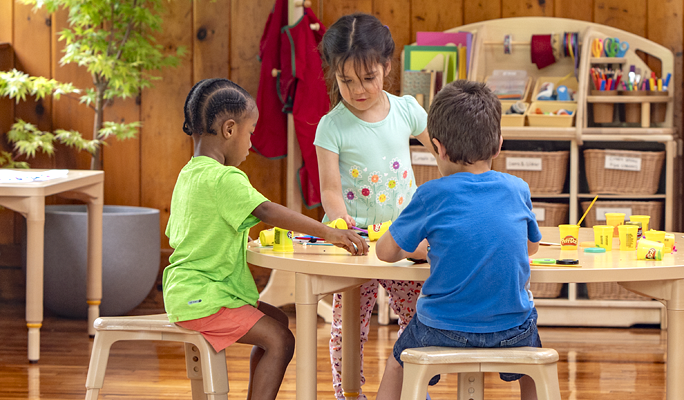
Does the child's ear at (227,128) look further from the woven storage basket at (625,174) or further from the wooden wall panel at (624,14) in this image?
the wooden wall panel at (624,14)

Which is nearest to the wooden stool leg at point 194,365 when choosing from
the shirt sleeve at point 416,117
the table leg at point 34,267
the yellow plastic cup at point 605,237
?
the shirt sleeve at point 416,117

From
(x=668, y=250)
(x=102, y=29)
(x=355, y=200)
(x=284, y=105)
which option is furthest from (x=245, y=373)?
(x=102, y=29)

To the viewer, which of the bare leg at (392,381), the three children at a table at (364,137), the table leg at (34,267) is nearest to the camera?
the bare leg at (392,381)

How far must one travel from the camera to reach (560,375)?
248 centimetres

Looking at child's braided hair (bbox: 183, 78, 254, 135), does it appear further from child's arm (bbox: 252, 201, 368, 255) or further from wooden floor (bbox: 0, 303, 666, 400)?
wooden floor (bbox: 0, 303, 666, 400)

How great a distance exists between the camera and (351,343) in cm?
193

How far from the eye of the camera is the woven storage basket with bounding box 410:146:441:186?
3.10 metres

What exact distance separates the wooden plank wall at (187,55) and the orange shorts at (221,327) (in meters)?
1.98

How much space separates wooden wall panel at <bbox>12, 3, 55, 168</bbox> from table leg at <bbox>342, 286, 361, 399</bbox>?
2174 mm

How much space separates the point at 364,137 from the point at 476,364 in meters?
0.76

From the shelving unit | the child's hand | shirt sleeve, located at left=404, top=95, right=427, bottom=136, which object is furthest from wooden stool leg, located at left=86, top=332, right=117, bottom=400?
the shelving unit

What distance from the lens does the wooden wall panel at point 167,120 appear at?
3.41m

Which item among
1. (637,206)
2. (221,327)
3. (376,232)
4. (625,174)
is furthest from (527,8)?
(221,327)

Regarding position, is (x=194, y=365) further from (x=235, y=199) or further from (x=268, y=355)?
(x=235, y=199)
